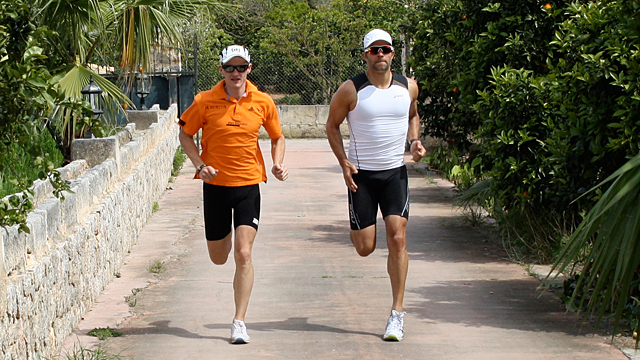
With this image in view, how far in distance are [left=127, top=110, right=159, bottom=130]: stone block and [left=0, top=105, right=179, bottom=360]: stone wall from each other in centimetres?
356

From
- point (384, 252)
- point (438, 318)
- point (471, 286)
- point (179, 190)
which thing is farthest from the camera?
point (179, 190)

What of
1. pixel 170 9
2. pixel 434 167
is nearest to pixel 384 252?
pixel 170 9

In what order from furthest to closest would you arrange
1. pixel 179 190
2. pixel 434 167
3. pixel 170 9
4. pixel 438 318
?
pixel 434 167
pixel 179 190
pixel 170 9
pixel 438 318

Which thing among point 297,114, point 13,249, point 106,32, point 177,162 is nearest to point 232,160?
point 13,249

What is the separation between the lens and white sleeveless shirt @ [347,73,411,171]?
6.00 m

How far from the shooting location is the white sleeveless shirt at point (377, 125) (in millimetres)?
5996

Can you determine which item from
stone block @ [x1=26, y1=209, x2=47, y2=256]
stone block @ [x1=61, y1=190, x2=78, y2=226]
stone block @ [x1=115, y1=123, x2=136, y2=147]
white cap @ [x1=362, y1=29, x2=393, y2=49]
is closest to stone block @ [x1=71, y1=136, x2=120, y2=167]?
stone block @ [x1=115, y1=123, x2=136, y2=147]

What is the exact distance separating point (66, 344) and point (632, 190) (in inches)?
153

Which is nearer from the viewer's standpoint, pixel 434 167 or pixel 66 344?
pixel 66 344

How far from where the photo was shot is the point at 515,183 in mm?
8172

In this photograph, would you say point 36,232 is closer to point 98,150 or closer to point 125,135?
point 98,150

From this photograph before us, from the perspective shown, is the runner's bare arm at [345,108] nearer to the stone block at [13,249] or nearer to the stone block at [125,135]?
the stone block at [13,249]

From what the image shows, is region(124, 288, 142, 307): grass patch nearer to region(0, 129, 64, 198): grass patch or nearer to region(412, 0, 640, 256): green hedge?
region(0, 129, 64, 198): grass patch

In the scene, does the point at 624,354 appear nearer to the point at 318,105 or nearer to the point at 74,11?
the point at 74,11
